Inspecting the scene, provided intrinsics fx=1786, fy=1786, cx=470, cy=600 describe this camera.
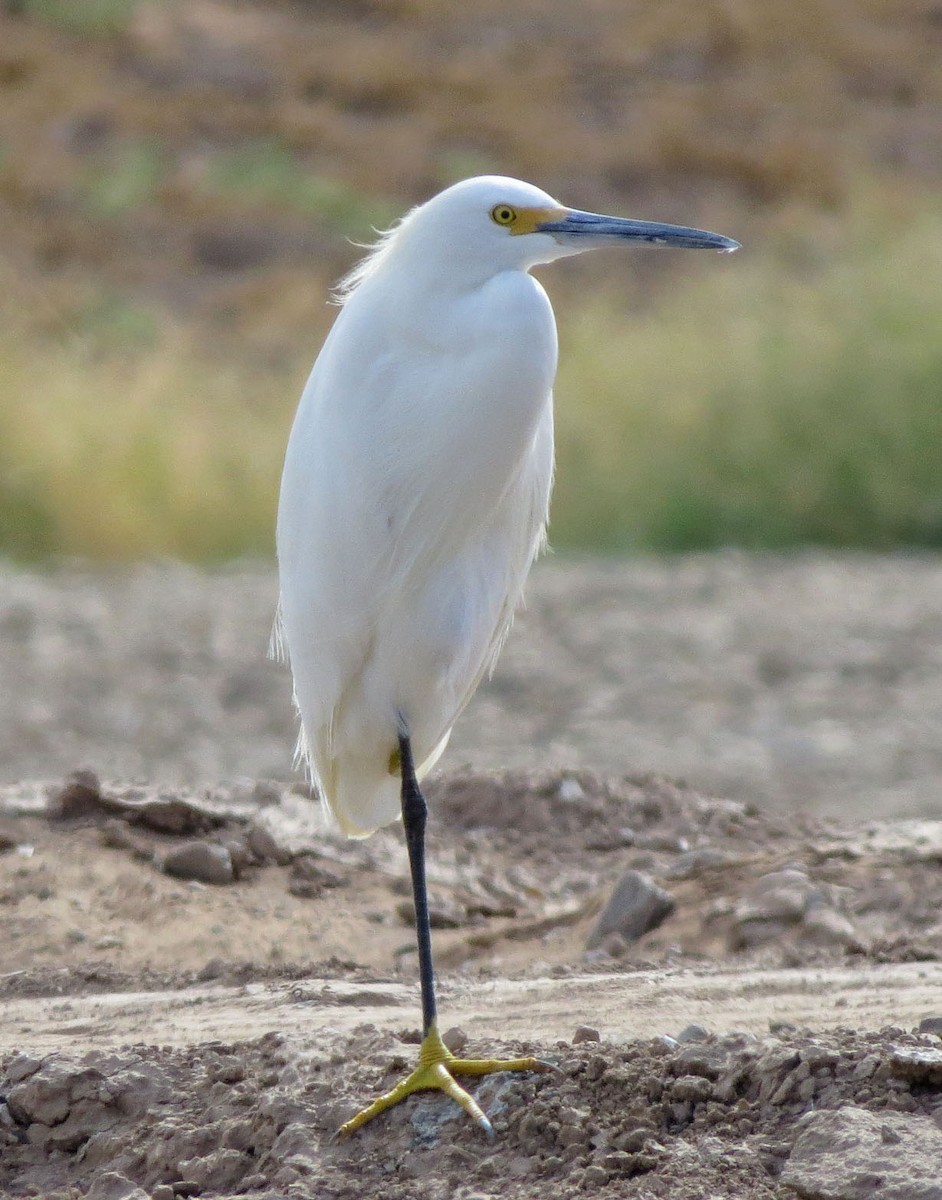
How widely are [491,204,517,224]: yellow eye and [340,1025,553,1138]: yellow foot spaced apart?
1.73m

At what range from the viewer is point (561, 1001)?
4.42m

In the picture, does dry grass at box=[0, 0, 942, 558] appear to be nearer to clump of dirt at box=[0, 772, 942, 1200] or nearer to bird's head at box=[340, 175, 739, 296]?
clump of dirt at box=[0, 772, 942, 1200]

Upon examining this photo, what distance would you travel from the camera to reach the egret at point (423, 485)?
3773 mm

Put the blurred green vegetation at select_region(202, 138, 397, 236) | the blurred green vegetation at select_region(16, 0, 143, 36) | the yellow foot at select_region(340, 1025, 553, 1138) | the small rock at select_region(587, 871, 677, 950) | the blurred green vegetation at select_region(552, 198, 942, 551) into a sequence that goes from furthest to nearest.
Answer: the blurred green vegetation at select_region(16, 0, 143, 36) → the blurred green vegetation at select_region(202, 138, 397, 236) → the blurred green vegetation at select_region(552, 198, 942, 551) → the small rock at select_region(587, 871, 677, 950) → the yellow foot at select_region(340, 1025, 553, 1138)

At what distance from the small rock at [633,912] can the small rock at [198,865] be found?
1.24 m

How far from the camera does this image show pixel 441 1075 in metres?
3.73

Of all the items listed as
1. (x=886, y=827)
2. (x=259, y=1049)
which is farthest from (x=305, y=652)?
(x=886, y=827)

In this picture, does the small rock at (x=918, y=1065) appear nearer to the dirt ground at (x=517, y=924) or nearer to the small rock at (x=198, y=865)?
the dirt ground at (x=517, y=924)

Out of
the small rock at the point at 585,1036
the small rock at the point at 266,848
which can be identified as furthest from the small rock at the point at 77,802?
the small rock at the point at 585,1036

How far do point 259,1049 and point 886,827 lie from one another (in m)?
3.12

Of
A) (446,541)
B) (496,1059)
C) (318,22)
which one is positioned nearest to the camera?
(496,1059)

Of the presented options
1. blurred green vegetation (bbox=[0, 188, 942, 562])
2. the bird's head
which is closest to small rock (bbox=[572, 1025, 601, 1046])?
the bird's head

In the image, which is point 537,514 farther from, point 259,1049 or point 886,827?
point 886,827

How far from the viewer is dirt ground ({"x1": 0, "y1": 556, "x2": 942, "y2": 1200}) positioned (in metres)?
3.54
